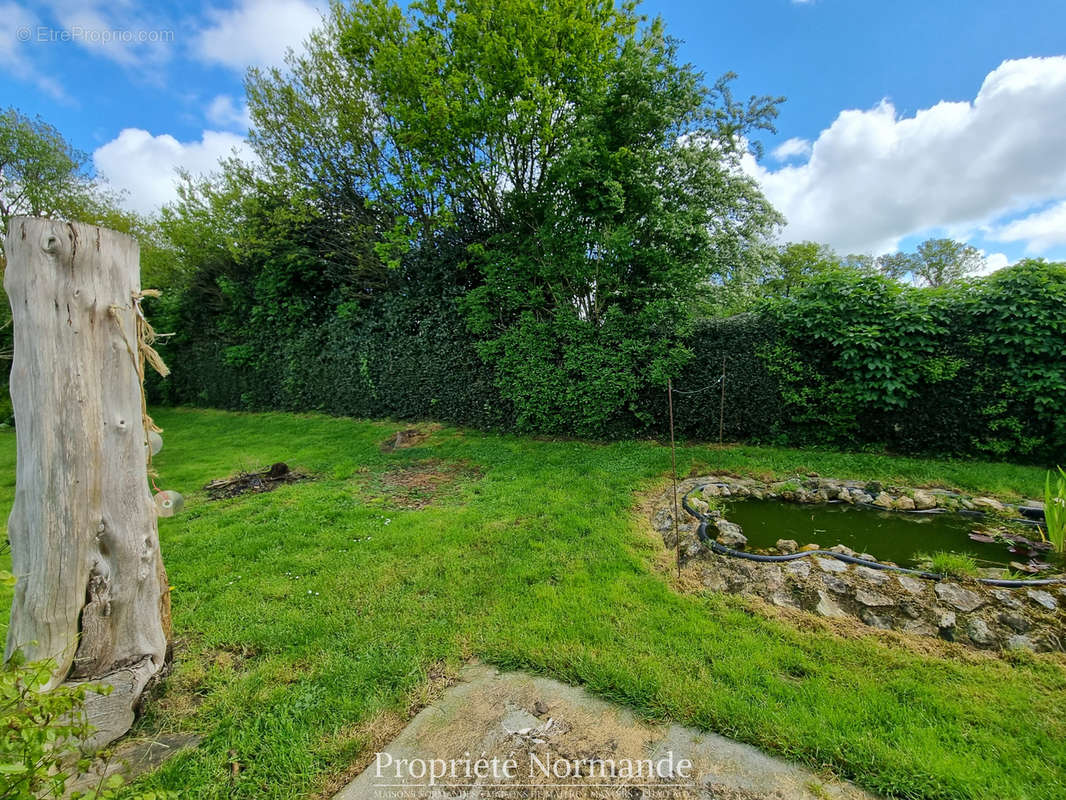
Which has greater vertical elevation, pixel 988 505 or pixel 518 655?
pixel 988 505

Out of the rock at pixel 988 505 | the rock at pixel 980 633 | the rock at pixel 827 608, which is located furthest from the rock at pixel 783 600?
the rock at pixel 988 505

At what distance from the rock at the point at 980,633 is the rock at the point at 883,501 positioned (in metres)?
1.93

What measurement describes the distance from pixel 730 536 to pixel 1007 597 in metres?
1.49

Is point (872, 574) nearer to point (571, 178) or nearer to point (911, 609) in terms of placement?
point (911, 609)

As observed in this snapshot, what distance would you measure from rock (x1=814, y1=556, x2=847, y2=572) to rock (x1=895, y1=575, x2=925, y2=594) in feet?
0.92

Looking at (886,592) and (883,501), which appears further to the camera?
(883,501)

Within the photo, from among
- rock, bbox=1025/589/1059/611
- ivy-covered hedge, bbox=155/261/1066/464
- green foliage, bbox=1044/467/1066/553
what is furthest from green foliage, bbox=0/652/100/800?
ivy-covered hedge, bbox=155/261/1066/464

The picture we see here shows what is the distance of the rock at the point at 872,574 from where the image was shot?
8.49ft

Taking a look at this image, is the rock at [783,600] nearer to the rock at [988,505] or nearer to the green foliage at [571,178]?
the rock at [988,505]

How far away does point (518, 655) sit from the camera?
2.09 metres

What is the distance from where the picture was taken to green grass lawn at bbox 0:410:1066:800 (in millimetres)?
1536

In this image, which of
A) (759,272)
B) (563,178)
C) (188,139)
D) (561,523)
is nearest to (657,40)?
(563,178)

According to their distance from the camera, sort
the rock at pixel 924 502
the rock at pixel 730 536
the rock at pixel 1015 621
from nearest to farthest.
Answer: the rock at pixel 1015 621 → the rock at pixel 730 536 → the rock at pixel 924 502

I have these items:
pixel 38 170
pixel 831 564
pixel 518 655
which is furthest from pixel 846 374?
pixel 38 170
